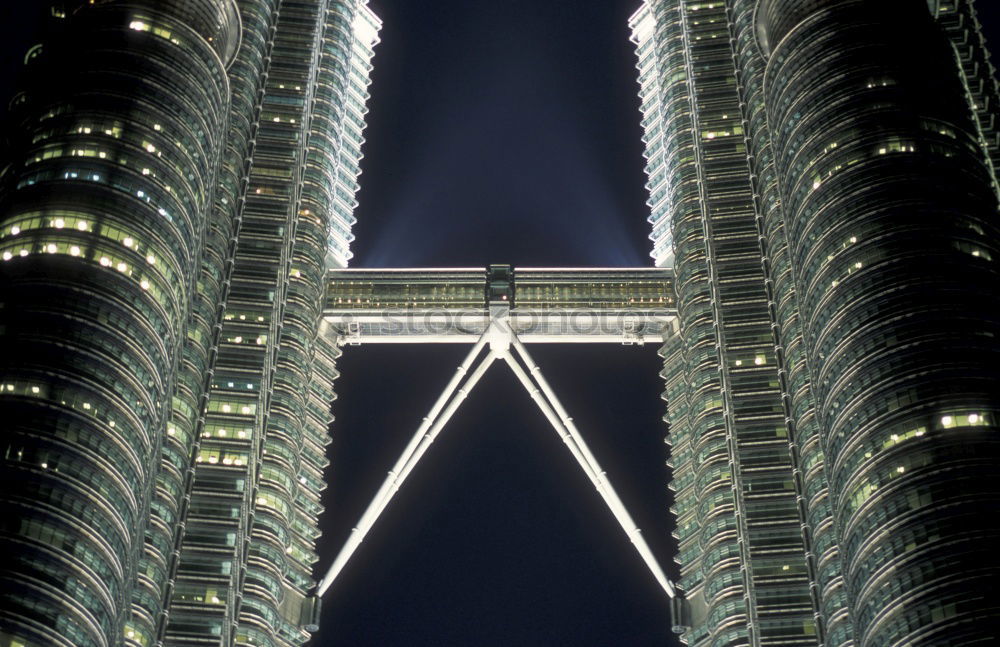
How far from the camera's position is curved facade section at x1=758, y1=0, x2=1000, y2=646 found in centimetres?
11900

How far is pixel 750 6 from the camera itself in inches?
7677

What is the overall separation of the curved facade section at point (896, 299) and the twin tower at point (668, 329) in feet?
0.94

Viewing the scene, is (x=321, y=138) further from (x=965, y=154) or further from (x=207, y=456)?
(x=965, y=154)

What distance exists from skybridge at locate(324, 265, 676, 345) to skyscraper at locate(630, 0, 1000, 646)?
20.2ft

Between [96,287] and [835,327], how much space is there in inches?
2538

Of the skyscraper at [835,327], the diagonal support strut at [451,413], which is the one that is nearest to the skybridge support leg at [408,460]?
the diagonal support strut at [451,413]

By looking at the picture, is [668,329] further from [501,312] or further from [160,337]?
[160,337]

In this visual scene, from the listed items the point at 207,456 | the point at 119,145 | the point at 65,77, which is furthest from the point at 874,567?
the point at 65,77

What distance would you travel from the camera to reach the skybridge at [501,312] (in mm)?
187375

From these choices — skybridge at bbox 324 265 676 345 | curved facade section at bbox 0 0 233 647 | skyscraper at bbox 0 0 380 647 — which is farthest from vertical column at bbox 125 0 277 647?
skybridge at bbox 324 265 676 345

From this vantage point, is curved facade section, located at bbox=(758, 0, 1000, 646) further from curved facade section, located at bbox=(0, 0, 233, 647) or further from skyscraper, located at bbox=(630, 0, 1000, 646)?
curved facade section, located at bbox=(0, 0, 233, 647)

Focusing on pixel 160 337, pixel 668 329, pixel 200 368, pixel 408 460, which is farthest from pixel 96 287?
pixel 668 329

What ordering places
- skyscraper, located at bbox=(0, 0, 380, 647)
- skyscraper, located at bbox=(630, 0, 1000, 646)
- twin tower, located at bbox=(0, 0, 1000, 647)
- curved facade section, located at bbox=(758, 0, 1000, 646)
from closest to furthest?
curved facade section, located at bbox=(758, 0, 1000, 646), skyscraper, located at bbox=(630, 0, 1000, 646), twin tower, located at bbox=(0, 0, 1000, 647), skyscraper, located at bbox=(0, 0, 380, 647)

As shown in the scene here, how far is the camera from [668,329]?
188 metres
